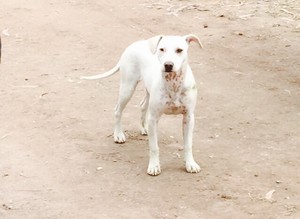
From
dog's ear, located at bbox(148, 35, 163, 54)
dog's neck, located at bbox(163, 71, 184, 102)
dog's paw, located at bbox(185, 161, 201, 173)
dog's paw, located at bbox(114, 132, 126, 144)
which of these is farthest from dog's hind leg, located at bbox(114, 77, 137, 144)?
dog's paw, located at bbox(185, 161, 201, 173)

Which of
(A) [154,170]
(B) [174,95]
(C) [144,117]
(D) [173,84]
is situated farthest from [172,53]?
(C) [144,117]

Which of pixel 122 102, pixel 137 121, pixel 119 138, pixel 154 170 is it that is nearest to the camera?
pixel 154 170

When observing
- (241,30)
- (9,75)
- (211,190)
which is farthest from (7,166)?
(241,30)

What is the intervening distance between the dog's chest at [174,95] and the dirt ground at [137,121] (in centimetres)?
58

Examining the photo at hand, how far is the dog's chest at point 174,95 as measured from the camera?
16.7ft

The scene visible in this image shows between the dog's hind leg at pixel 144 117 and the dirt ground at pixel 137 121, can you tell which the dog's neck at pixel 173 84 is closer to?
the dirt ground at pixel 137 121

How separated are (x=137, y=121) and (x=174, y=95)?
150 cm

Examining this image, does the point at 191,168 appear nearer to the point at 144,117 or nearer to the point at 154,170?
the point at 154,170

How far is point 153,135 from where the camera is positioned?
5336 millimetres

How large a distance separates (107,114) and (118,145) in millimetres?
813

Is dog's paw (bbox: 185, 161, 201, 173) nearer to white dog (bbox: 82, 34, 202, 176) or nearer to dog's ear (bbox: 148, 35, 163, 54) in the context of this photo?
→ white dog (bbox: 82, 34, 202, 176)

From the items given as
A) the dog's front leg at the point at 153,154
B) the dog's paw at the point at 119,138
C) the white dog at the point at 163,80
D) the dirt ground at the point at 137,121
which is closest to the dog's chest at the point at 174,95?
the white dog at the point at 163,80

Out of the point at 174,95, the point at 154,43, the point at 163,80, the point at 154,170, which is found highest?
the point at 154,43

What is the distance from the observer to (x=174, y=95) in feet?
17.0
